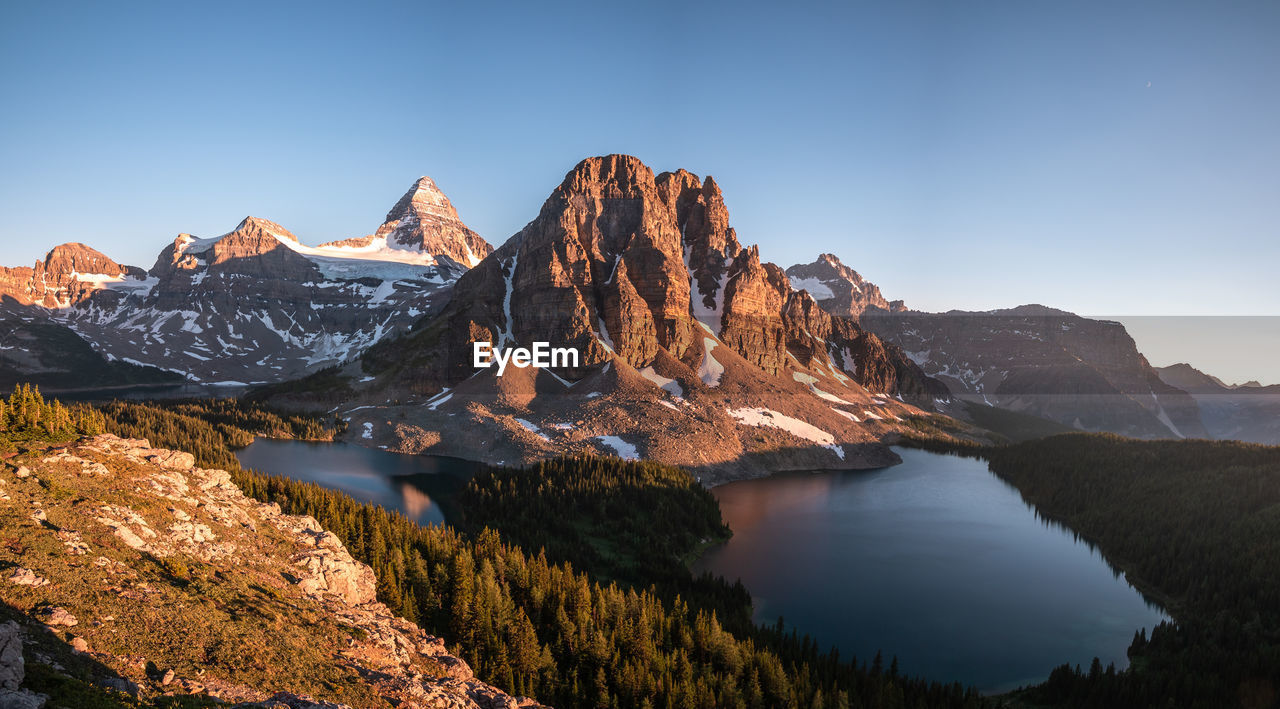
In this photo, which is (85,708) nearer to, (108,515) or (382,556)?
(108,515)

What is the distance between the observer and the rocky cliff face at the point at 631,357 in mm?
117438

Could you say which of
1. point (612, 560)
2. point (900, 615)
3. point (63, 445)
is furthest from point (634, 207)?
point (63, 445)

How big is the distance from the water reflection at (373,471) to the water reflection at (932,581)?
39842 millimetres

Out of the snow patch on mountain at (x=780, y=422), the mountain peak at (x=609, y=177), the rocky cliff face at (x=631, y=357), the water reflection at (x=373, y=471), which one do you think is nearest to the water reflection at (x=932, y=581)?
the rocky cliff face at (x=631, y=357)

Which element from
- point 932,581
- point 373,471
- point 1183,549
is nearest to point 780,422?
point 932,581

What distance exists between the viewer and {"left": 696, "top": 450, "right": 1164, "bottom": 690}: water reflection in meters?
50.4

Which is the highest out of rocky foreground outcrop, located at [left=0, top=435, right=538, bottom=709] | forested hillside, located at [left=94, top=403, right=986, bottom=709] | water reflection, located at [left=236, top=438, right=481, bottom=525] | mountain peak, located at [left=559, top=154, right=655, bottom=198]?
mountain peak, located at [left=559, top=154, right=655, bottom=198]

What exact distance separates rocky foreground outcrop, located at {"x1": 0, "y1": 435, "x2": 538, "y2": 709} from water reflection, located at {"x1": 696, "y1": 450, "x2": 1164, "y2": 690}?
36.0 m

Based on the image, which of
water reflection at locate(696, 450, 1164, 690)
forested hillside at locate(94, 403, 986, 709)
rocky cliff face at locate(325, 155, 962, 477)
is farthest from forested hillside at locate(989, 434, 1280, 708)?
rocky cliff face at locate(325, 155, 962, 477)

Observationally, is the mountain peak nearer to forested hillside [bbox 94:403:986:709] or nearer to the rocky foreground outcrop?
forested hillside [bbox 94:403:986:709]

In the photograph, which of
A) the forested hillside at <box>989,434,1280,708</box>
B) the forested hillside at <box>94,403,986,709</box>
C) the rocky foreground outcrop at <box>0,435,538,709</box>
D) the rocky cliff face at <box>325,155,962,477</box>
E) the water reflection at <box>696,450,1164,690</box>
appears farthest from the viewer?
the rocky cliff face at <box>325,155,962,477</box>

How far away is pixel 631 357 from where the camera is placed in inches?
5659

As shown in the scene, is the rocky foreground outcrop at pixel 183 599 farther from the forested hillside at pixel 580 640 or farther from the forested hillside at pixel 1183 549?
the forested hillside at pixel 1183 549

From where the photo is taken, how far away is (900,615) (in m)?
55.8
